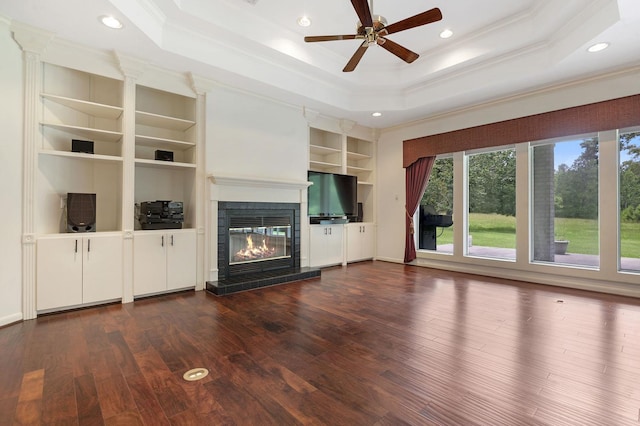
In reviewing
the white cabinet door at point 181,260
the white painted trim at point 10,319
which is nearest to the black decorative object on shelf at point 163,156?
the white cabinet door at point 181,260

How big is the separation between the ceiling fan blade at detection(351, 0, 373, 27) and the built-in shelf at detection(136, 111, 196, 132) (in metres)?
2.69

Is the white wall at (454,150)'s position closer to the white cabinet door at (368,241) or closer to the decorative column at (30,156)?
the white cabinet door at (368,241)

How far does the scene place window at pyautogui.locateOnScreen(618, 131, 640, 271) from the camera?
4039mm

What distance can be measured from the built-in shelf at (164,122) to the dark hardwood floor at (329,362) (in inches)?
94.5

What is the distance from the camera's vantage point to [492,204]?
534 cm

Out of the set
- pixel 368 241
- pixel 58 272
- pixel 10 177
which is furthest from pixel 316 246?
pixel 10 177

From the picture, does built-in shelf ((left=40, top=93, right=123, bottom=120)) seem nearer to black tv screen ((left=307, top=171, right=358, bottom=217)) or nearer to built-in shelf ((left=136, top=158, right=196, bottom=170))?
built-in shelf ((left=136, top=158, right=196, bottom=170))

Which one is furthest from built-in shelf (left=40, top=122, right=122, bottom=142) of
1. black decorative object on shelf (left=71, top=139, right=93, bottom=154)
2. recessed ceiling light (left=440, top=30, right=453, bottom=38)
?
recessed ceiling light (left=440, top=30, right=453, bottom=38)

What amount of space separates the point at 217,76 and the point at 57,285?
322cm

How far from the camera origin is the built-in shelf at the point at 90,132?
3354 mm

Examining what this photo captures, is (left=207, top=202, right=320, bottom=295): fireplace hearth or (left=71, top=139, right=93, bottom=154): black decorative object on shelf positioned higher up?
(left=71, top=139, right=93, bottom=154): black decorative object on shelf

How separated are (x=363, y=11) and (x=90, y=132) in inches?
134

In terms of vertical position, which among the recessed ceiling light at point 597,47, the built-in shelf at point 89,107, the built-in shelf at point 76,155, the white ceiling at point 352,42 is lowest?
the built-in shelf at point 76,155

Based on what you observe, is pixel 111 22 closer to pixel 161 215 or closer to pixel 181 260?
pixel 161 215
